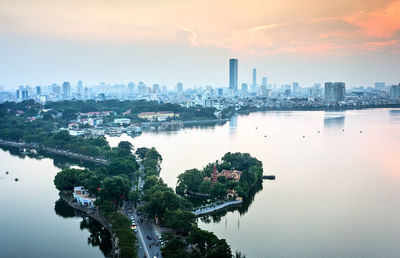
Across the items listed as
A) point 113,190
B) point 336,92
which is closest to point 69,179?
point 113,190

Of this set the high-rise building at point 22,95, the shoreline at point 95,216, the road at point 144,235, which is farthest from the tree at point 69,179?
the high-rise building at point 22,95

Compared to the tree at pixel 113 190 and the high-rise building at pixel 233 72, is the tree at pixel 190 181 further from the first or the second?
the high-rise building at pixel 233 72

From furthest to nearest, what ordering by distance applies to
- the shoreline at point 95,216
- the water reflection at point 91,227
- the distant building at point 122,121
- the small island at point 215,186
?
the distant building at point 122,121 → the small island at point 215,186 → the water reflection at point 91,227 → the shoreline at point 95,216

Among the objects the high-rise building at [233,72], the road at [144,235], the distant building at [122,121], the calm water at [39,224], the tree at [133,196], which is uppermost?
the high-rise building at [233,72]

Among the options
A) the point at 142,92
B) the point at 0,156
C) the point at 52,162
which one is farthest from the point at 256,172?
the point at 142,92

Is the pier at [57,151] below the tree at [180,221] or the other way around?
the other way around

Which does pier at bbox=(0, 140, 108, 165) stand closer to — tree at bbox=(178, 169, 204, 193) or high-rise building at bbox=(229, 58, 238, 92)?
tree at bbox=(178, 169, 204, 193)

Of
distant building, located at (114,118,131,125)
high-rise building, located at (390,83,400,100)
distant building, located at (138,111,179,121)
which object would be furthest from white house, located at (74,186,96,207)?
high-rise building, located at (390,83,400,100)
